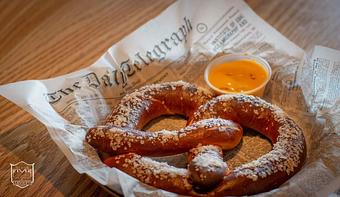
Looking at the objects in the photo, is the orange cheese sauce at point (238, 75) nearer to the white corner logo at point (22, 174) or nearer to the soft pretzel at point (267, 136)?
the soft pretzel at point (267, 136)

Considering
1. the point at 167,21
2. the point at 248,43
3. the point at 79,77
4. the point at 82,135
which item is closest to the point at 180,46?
the point at 167,21

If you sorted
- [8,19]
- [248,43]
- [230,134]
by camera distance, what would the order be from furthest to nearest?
[8,19] → [248,43] → [230,134]

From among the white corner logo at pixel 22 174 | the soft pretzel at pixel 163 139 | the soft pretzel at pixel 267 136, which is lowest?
the soft pretzel at pixel 267 136

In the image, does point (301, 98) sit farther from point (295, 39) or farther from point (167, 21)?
point (167, 21)

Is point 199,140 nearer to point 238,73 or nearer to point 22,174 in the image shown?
point 238,73

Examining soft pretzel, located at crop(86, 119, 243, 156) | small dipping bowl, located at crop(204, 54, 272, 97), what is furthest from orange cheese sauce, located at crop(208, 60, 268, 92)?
soft pretzel, located at crop(86, 119, 243, 156)

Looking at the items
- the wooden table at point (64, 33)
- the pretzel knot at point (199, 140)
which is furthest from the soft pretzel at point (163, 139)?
the wooden table at point (64, 33)

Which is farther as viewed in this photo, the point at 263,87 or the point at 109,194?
the point at 263,87

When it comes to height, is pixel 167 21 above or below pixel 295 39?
above
